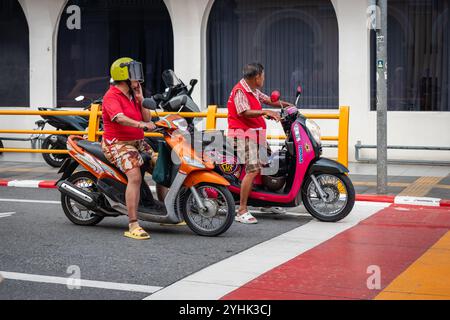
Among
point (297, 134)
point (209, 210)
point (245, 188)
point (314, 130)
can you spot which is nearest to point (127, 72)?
point (209, 210)

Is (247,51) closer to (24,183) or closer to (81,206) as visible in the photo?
(24,183)

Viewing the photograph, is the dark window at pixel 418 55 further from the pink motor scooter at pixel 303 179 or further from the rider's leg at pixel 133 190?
the rider's leg at pixel 133 190

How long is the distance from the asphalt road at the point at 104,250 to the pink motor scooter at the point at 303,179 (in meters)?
0.28

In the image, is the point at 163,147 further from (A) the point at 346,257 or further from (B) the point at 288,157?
(A) the point at 346,257

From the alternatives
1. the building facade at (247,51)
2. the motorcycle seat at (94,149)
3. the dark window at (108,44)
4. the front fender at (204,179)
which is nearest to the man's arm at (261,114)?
the front fender at (204,179)

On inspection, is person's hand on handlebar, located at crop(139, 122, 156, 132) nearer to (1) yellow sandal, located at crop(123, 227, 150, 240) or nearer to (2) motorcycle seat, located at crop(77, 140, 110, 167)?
(2) motorcycle seat, located at crop(77, 140, 110, 167)

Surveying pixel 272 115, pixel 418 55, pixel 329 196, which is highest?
pixel 418 55

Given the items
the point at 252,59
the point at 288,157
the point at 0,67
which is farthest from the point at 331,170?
the point at 0,67

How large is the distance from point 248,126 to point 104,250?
2473 mm

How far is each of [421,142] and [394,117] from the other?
67cm

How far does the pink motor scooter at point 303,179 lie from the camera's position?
9.62 meters

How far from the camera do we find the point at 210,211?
28.8 feet

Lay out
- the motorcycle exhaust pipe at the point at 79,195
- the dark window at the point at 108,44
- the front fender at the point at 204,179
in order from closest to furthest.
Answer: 1. the front fender at the point at 204,179
2. the motorcycle exhaust pipe at the point at 79,195
3. the dark window at the point at 108,44

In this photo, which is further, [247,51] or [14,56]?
[14,56]
